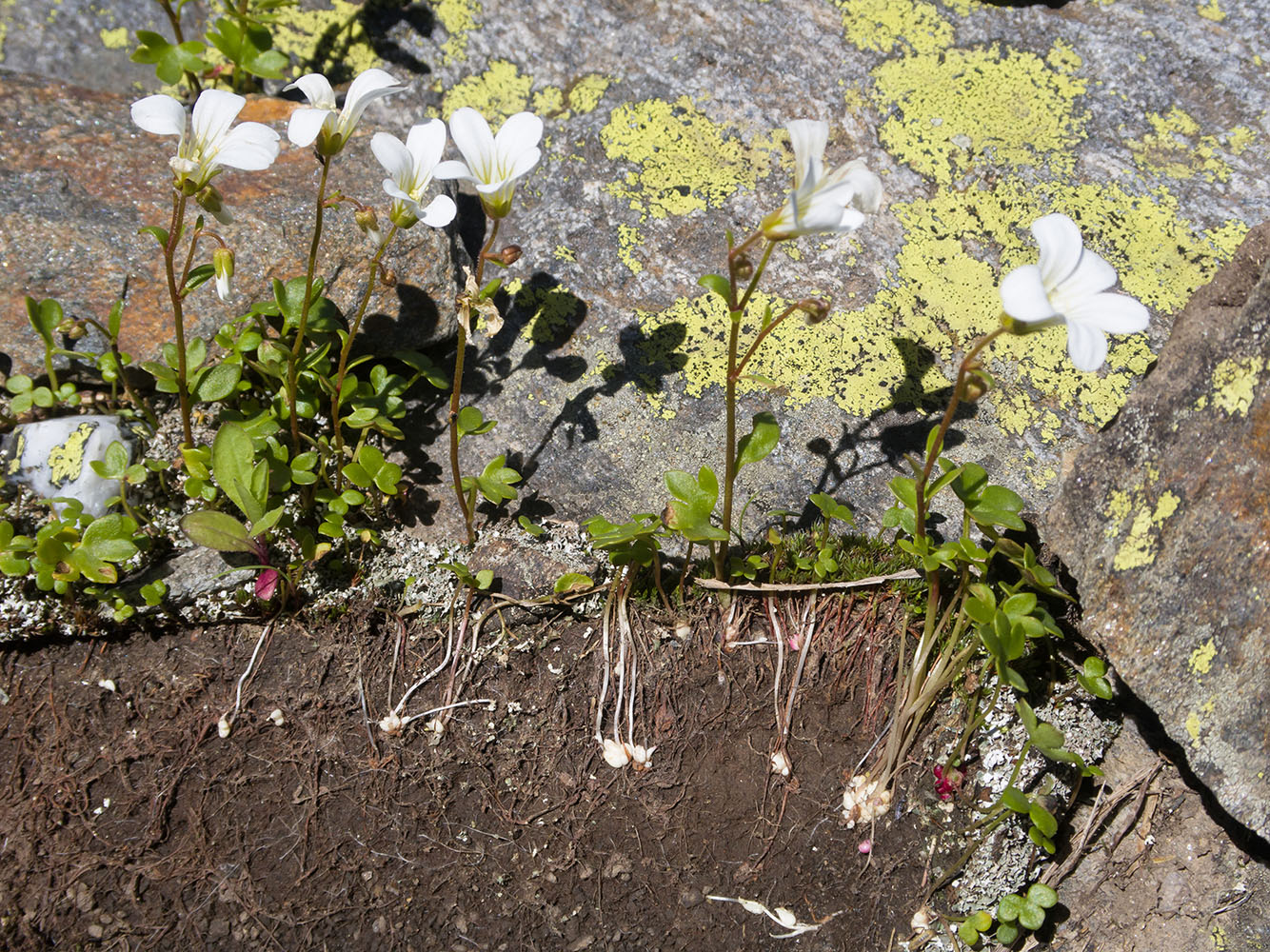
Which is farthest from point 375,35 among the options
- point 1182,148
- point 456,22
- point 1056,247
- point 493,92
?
point 1182,148

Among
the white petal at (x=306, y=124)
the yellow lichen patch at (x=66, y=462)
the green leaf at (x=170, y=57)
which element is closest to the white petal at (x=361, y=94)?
the white petal at (x=306, y=124)

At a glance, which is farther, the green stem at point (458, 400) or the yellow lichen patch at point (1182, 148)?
the yellow lichen patch at point (1182, 148)

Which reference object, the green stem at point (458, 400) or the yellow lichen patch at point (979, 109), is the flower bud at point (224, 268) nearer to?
the green stem at point (458, 400)

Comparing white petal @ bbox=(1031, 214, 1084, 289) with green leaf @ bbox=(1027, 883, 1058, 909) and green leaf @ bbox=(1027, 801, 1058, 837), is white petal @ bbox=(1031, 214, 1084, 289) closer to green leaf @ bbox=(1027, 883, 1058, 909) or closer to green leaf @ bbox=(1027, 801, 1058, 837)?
green leaf @ bbox=(1027, 801, 1058, 837)

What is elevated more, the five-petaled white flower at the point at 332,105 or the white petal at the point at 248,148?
the five-petaled white flower at the point at 332,105

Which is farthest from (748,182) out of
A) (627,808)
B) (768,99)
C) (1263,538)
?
(627,808)

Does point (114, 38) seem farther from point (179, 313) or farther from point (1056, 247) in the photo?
point (1056, 247)

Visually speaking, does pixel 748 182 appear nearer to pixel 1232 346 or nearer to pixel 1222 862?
pixel 1232 346
